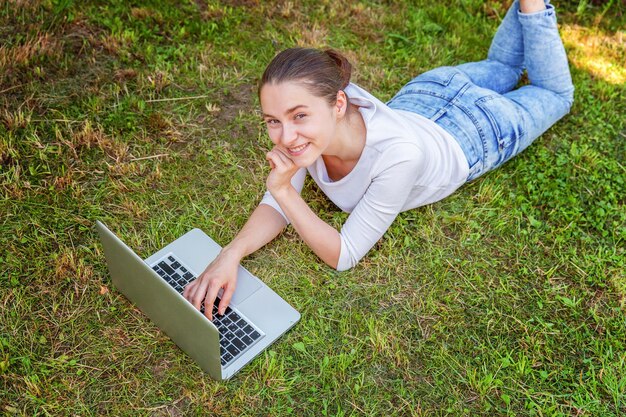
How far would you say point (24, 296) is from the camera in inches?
116

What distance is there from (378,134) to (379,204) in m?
0.34

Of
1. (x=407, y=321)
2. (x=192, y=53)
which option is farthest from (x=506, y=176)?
(x=192, y=53)

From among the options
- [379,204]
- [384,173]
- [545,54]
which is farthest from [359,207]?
[545,54]

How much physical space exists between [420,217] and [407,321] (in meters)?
0.72

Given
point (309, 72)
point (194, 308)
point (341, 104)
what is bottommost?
point (194, 308)

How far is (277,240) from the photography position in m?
3.34

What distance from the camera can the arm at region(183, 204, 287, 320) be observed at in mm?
2773

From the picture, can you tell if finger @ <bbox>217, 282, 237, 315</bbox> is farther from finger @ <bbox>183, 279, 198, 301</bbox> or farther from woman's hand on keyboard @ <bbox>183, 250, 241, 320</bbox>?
finger @ <bbox>183, 279, 198, 301</bbox>

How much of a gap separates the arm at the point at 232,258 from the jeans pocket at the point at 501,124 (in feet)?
4.36

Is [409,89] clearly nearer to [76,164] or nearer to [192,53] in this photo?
[192,53]

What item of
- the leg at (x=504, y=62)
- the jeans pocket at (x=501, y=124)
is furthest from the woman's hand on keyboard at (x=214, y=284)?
the leg at (x=504, y=62)

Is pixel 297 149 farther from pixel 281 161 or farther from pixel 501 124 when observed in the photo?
pixel 501 124

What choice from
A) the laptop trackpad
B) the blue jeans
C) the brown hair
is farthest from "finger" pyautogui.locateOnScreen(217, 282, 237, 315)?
the blue jeans

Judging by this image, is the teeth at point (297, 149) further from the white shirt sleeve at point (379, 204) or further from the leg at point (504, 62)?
the leg at point (504, 62)
